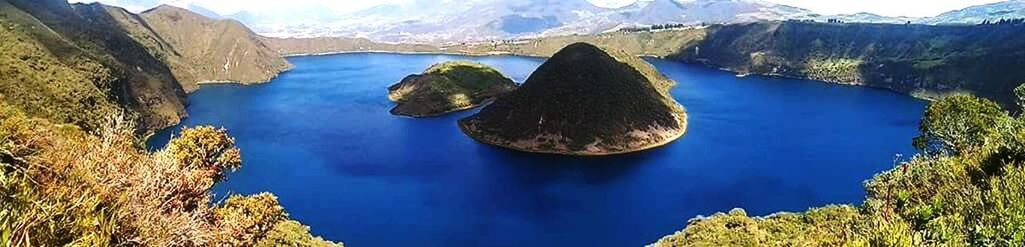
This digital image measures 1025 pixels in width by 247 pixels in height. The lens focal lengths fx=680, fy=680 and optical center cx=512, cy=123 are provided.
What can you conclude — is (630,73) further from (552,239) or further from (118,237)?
(118,237)

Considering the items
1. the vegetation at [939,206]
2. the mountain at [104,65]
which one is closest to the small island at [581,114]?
the vegetation at [939,206]

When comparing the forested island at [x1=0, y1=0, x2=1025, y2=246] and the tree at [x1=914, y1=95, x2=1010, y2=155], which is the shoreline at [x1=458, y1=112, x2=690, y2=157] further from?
the tree at [x1=914, y1=95, x2=1010, y2=155]

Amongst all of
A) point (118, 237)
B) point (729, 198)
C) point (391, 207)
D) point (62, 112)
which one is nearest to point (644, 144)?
point (729, 198)

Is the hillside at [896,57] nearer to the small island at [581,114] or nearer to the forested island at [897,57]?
the forested island at [897,57]

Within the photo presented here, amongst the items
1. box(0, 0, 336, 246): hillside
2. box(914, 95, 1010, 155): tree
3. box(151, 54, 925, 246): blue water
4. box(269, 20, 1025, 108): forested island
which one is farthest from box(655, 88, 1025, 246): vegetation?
box(269, 20, 1025, 108): forested island

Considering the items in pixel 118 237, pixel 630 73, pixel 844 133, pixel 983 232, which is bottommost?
pixel 844 133
